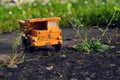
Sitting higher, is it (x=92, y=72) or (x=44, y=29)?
(x=44, y=29)

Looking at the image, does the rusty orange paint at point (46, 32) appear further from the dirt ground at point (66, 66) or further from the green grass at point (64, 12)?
the green grass at point (64, 12)

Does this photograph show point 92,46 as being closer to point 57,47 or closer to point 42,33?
point 57,47

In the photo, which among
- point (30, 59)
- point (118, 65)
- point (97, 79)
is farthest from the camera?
point (30, 59)

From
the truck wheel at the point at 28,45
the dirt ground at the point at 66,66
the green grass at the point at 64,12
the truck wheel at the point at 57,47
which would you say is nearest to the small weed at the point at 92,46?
the dirt ground at the point at 66,66

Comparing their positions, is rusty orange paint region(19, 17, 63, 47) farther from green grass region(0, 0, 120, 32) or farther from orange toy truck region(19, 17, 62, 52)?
green grass region(0, 0, 120, 32)

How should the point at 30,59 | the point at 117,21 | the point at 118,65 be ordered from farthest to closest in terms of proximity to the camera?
the point at 117,21 → the point at 30,59 → the point at 118,65

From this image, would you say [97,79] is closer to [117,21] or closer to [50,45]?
[50,45]

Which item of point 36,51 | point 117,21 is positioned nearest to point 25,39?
point 36,51
